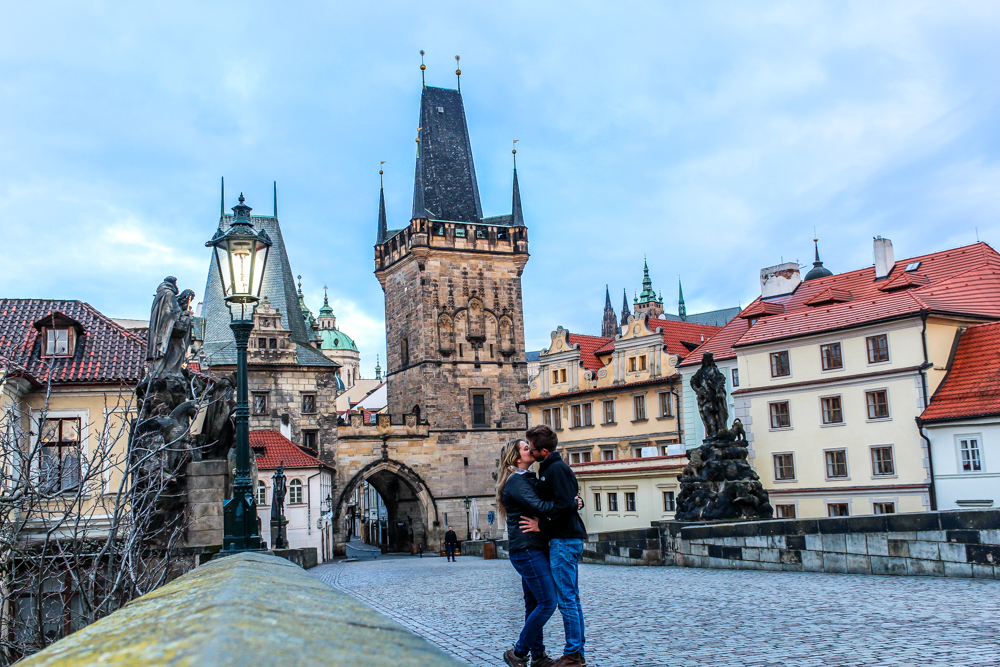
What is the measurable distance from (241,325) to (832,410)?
75.5 feet

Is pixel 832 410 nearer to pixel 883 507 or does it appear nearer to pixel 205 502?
pixel 883 507

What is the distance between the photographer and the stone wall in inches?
443

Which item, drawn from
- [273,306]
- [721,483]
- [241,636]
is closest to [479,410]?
[273,306]

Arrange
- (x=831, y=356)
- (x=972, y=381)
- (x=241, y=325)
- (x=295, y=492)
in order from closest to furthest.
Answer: (x=241, y=325) → (x=972, y=381) → (x=831, y=356) → (x=295, y=492)

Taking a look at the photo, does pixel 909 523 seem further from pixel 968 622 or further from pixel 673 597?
pixel 968 622

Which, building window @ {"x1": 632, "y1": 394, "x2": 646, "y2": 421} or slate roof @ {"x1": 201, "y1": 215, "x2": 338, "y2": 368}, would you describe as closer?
building window @ {"x1": 632, "y1": 394, "x2": 646, "y2": 421}

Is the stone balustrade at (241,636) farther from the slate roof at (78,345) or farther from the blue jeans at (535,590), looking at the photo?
the slate roof at (78,345)

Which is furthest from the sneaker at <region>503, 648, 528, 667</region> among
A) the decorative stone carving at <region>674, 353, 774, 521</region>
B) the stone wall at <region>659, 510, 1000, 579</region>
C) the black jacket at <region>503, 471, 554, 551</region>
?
the decorative stone carving at <region>674, 353, 774, 521</region>

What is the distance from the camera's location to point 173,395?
12.1 metres

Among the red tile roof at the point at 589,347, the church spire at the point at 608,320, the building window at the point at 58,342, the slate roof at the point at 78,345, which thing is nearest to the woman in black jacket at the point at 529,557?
the slate roof at the point at 78,345

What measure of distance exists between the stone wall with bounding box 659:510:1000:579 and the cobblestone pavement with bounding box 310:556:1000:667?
0.37 meters

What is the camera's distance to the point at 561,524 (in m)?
6.08

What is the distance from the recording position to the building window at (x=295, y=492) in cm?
4384

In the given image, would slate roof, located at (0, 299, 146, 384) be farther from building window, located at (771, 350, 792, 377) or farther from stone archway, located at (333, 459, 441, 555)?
stone archway, located at (333, 459, 441, 555)
